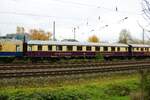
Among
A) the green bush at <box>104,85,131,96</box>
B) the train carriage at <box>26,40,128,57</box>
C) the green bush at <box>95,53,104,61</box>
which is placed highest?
the train carriage at <box>26,40,128,57</box>

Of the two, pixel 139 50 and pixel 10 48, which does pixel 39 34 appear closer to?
pixel 139 50

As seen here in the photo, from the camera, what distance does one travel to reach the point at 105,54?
54500mm

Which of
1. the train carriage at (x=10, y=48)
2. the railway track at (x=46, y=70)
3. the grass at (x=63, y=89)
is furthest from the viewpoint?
the train carriage at (x=10, y=48)

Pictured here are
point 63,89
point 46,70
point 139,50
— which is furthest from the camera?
point 139,50

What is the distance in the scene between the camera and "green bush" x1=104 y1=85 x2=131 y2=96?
1840 cm

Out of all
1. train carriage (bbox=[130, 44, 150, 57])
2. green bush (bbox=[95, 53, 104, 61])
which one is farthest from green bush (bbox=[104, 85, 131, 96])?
train carriage (bbox=[130, 44, 150, 57])

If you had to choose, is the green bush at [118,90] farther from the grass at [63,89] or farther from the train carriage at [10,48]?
the train carriage at [10,48]

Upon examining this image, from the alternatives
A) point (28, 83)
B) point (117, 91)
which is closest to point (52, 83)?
point (28, 83)

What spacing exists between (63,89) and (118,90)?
301cm

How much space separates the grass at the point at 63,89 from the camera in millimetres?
15000

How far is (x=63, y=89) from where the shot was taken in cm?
1830

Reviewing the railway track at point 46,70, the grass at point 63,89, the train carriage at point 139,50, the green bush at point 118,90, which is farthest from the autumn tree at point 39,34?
the green bush at point 118,90

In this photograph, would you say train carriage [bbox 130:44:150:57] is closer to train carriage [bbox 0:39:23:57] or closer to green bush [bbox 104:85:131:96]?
train carriage [bbox 0:39:23:57]

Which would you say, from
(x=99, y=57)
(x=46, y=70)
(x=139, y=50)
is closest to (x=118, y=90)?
(x=46, y=70)
